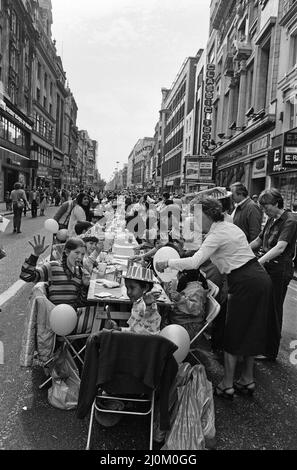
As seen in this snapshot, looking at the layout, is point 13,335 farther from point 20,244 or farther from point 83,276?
point 20,244

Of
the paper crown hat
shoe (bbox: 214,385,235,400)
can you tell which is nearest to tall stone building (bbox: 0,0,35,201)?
the paper crown hat

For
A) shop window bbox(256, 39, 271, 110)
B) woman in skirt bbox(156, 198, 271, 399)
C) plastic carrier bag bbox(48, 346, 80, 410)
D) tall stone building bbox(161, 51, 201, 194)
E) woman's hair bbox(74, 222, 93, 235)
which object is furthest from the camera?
tall stone building bbox(161, 51, 201, 194)

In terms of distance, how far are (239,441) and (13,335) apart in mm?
3094

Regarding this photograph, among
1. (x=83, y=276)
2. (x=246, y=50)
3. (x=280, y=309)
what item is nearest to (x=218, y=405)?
(x=280, y=309)

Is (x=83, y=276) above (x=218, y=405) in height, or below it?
above

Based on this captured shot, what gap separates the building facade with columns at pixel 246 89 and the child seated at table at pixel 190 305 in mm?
17779

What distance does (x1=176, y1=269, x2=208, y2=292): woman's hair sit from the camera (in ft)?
14.3

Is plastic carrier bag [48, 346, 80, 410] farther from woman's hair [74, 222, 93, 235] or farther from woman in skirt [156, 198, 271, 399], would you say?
woman's hair [74, 222, 93, 235]

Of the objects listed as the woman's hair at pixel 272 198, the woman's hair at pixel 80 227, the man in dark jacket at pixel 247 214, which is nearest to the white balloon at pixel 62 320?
the woman's hair at pixel 272 198

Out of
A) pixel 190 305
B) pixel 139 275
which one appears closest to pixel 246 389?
pixel 190 305

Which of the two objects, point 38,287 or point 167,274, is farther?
point 167,274

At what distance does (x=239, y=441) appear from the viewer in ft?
10.2

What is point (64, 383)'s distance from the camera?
11.8ft

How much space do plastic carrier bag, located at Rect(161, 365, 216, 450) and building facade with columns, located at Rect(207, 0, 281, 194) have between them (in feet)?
62.1
